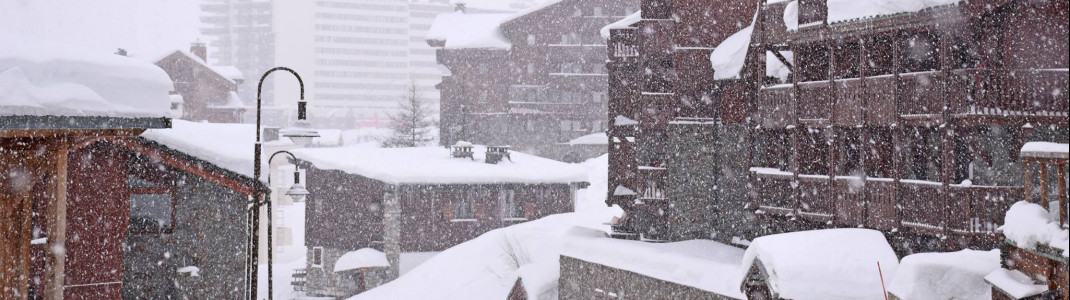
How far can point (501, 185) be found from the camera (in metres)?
36.6

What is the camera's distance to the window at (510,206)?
3728cm

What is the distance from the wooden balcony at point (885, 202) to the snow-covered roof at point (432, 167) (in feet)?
51.6

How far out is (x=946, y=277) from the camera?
11.9 m

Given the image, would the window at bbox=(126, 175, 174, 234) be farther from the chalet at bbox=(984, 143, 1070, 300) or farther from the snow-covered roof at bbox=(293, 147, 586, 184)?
the snow-covered roof at bbox=(293, 147, 586, 184)

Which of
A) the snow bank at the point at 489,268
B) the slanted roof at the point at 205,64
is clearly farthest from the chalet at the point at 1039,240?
the slanted roof at the point at 205,64

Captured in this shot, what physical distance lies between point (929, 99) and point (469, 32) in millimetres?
40680

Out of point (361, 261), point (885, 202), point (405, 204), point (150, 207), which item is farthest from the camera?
point (405, 204)

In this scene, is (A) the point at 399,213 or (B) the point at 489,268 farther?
(A) the point at 399,213

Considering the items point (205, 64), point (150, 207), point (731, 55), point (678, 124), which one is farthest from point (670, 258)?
point (205, 64)

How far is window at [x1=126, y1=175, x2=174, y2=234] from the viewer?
56.9 ft

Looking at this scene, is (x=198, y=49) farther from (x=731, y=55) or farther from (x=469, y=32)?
(x=731, y=55)

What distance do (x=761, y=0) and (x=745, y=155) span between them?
15.3ft

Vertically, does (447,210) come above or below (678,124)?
below

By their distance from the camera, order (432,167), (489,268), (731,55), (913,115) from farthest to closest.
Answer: (432,167), (489,268), (731,55), (913,115)
